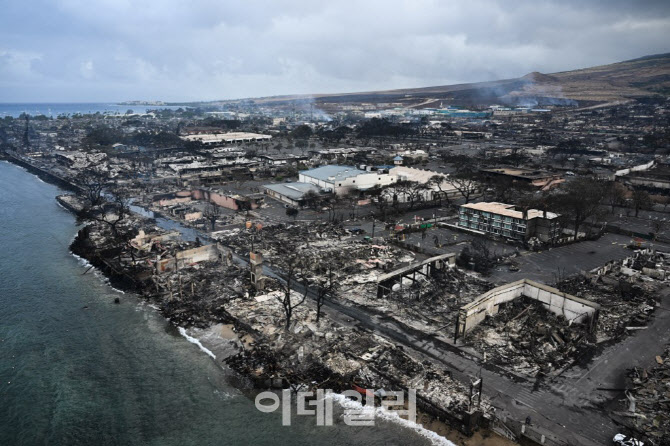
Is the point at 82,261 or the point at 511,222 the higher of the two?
the point at 511,222

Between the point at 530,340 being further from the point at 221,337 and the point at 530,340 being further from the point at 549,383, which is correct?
the point at 221,337

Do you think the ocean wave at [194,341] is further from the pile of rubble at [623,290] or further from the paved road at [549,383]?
the pile of rubble at [623,290]

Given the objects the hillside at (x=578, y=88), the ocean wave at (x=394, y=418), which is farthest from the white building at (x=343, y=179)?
the hillside at (x=578, y=88)

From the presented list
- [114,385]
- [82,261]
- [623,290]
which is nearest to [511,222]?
[623,290]

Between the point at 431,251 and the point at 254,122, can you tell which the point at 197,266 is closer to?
the point at 431,251

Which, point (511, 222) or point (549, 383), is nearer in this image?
point (549, 383)

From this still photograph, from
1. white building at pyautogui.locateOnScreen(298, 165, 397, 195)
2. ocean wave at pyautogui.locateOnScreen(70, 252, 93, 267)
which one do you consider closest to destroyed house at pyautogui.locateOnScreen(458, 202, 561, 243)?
white building at pyautogui.locateOnScreen(298, 165, 397, 195)

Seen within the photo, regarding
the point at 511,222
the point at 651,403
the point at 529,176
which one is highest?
the point at 529,176

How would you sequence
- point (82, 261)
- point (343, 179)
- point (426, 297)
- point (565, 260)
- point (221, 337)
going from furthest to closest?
1. point (343, 179)
2. point (82, 261)
3. point (565, 260)
4. point (426, 297)
5. point (221, 337)
